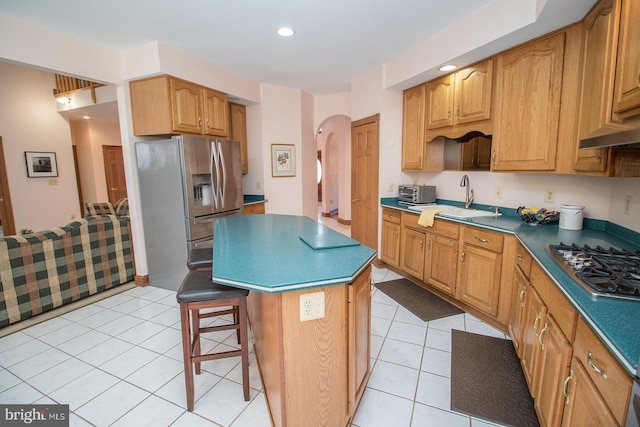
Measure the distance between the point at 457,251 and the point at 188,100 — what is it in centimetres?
332

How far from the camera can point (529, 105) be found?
2344mm

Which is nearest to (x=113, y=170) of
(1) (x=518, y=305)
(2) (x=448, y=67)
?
(2) (x=448, y=67)

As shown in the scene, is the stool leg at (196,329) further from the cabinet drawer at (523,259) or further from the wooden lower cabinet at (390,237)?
the wooden lower cabinet at (390,237)

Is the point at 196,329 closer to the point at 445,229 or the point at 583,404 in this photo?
the point at 583,404

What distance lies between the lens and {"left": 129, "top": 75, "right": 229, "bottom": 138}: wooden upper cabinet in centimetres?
318

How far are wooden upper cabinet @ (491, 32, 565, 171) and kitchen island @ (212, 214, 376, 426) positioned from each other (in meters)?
1.75

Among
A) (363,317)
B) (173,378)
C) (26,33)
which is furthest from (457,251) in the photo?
(26,33)

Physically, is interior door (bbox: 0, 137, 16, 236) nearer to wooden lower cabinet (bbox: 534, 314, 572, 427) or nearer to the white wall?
the white wall

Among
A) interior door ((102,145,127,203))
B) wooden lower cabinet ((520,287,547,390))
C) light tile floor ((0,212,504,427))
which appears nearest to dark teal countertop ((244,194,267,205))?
light tile floor ((0,212,504,427))

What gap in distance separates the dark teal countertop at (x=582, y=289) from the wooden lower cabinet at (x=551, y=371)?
218mm

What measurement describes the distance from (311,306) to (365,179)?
3035 millimetres

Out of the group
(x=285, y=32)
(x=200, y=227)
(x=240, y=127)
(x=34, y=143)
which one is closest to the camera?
(x=285, y=32)

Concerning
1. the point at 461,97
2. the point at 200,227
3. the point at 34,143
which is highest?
the point at 461,97

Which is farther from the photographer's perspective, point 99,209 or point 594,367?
point 99,209
